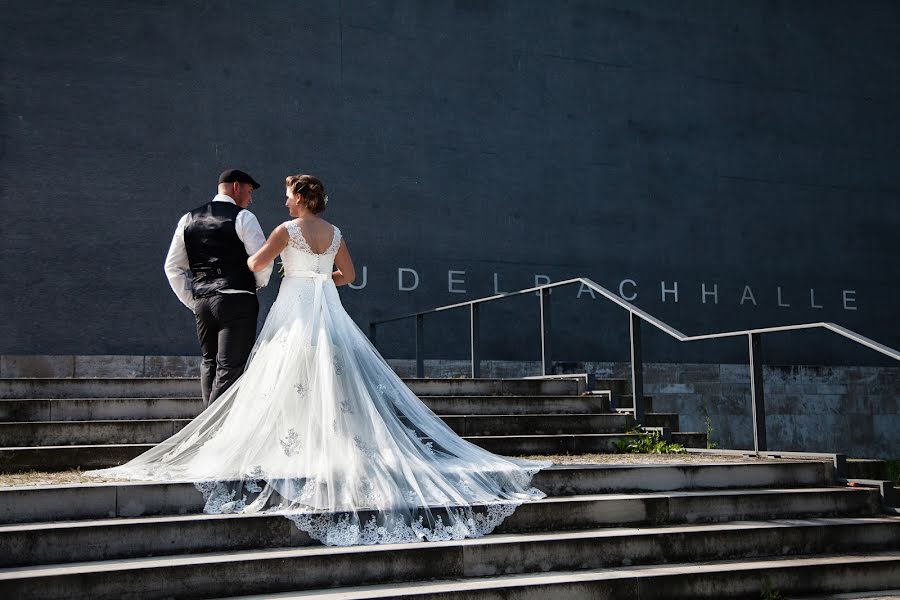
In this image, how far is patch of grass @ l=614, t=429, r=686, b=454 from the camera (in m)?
7.33

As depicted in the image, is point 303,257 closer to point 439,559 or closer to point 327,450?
point 327,450

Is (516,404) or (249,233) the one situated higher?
(249,233)

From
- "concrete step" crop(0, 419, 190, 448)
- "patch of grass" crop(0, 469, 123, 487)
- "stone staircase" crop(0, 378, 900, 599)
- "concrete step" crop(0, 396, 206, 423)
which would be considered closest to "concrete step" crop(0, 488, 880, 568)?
"stone staircase" crop(0, 378, 900, 599)

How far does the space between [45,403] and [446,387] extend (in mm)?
3004

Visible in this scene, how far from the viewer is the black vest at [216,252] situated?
583cm

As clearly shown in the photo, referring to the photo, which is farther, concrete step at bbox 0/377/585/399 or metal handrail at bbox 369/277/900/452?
concrete step at bbox 0/377/585/399

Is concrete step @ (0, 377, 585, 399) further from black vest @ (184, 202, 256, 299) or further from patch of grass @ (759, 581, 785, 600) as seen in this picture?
patch of grass @ (759, 581, 785, 600)

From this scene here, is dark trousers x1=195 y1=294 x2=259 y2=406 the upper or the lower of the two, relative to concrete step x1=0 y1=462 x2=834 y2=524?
upper

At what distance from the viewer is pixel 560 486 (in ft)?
18.6

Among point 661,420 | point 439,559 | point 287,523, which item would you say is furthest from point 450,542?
point 661,420

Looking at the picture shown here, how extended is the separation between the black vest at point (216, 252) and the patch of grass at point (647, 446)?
10.0 ft

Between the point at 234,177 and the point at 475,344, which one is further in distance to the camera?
the point at 475,344

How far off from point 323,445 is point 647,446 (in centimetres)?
304

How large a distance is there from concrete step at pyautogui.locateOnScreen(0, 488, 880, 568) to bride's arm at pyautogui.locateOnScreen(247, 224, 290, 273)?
1550 millimetres
